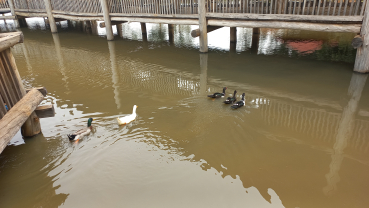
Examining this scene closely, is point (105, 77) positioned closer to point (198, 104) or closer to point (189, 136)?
point (198, 104)

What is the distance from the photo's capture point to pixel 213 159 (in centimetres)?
446

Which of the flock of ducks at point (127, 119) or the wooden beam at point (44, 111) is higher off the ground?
the wooden beam at point (44, 111)

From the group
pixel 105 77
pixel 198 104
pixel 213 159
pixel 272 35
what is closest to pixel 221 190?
pixel 213 159

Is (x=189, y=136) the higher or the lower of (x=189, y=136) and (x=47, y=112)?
the lower

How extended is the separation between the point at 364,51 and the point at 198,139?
Answer: 5967 millimetres

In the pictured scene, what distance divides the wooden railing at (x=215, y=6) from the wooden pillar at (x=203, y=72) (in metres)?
1.84

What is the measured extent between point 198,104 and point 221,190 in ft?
9.83

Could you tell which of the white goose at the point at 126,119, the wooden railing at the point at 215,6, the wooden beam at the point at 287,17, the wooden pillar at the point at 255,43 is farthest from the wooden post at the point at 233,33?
the white goose at the point at 126,119

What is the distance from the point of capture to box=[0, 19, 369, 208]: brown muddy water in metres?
3.76

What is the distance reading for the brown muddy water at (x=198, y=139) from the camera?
12.3 feet

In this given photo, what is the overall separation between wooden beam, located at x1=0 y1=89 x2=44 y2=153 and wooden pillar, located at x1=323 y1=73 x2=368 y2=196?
457 cm

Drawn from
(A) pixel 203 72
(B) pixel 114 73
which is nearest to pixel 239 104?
(A) pixel 203 72

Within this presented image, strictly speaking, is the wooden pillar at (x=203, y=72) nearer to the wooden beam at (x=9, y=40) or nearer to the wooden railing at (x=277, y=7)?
the wooden railing at (x=277, y=7)

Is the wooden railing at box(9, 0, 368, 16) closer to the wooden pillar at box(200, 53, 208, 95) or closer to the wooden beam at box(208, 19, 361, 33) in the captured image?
the wooden beam at box(208, 19, 361, 33)
